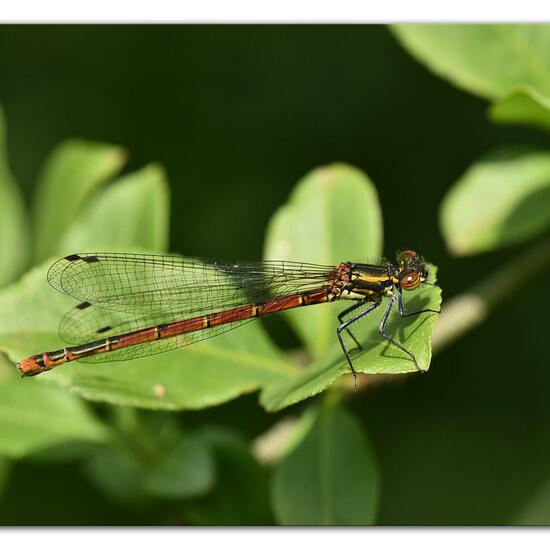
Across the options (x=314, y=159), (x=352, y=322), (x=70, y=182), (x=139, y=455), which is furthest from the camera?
(x=314, y=159)

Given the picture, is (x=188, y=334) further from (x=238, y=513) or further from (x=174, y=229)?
(x=174, y=229)

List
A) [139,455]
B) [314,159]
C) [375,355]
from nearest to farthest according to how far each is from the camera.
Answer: [375,355], [139,455], [314,159]

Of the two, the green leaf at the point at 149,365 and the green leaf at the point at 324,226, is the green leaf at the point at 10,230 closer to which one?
the green leaf at the point at 149,365

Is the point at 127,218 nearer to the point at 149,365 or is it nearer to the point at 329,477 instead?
the point at 149,365

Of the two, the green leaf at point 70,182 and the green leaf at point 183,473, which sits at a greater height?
the green leaf at point 70,182

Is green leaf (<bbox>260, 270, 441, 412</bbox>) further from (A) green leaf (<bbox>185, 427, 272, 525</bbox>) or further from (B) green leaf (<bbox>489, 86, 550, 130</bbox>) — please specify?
(B) green leaf (<bbox>489, 86, 550, 130</bbox>)

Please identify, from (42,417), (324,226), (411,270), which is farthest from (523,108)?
(42,417)

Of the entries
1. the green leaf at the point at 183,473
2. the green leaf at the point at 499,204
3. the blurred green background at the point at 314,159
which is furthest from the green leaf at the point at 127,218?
the blurred green background at the point at 314,159

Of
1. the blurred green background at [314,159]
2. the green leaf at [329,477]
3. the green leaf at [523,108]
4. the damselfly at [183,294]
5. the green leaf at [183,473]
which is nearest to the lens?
the green leaf at [523,108]
